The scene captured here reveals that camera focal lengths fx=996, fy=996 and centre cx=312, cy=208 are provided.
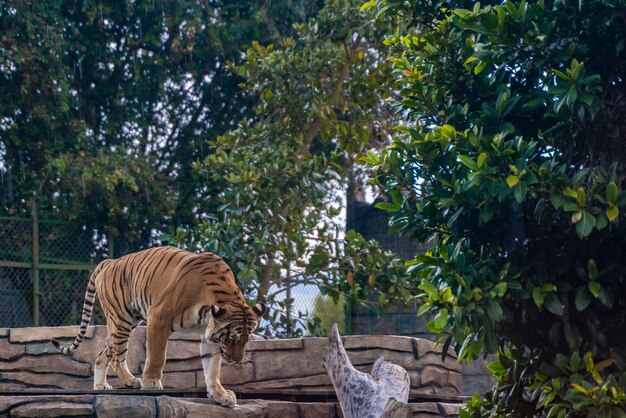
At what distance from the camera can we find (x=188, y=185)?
13227 millimetres

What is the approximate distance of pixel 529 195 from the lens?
15.7 ft

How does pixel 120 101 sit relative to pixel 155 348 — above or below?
above

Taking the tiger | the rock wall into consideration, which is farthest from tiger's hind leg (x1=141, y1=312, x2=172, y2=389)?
the rock wall

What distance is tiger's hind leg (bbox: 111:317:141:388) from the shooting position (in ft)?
24.7

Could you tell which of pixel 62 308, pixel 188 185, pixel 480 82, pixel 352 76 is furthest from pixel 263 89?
pixel 480 82

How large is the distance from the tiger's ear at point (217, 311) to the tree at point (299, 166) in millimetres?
2373

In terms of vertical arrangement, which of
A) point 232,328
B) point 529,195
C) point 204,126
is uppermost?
point 204,126

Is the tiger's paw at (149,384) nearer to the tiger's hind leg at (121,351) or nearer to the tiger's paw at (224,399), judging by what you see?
the tiger's hind leg at (121,351)

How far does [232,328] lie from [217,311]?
22 centimetres

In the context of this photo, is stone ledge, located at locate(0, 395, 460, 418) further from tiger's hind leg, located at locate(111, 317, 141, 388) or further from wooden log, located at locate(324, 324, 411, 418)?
tiger's hind leg, located at locate(111, 317, 141, 388)

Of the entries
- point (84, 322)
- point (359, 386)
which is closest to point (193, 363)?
point (84, 322)

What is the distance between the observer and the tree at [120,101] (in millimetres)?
11906

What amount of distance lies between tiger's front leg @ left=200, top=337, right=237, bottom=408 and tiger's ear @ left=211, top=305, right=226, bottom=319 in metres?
0.35

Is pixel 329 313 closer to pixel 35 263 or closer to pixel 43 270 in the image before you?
pixel 43 270
